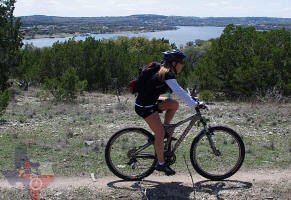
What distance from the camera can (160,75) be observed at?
4105 mm

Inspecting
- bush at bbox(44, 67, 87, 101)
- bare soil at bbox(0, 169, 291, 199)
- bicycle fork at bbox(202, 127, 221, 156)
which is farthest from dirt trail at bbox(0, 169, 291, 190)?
bush at bbox(44, 67, 87, 101)

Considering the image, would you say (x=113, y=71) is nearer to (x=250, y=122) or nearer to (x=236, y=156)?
(x=250, y=122)

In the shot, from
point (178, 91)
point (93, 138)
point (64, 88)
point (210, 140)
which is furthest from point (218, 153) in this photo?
point (64, 88)

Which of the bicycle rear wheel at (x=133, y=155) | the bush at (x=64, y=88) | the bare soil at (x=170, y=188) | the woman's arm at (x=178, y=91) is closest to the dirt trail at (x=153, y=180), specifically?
the bare soil at (x=170, y=188)

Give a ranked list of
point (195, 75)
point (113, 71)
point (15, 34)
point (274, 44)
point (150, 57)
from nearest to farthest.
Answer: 1. point (15, 34)
2. point (274, 44)
3. point (195, 75)
4. point (113, 71)
5. point (150, 57)

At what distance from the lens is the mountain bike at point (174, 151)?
181 inches

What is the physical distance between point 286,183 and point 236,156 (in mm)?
756

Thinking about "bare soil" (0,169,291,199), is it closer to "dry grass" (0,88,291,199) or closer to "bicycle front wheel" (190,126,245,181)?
"dry grass" (0,88,291,199)

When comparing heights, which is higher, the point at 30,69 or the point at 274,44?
the point at 274,44

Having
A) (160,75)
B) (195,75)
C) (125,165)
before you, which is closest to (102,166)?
(125,165)

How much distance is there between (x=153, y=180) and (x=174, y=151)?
546 millimetres

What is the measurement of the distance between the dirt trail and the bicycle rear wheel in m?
0.13

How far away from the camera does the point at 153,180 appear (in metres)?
4.83

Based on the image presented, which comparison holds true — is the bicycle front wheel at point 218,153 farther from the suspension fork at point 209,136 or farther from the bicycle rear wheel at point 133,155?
the bicycle rear wheel at point 133,155
